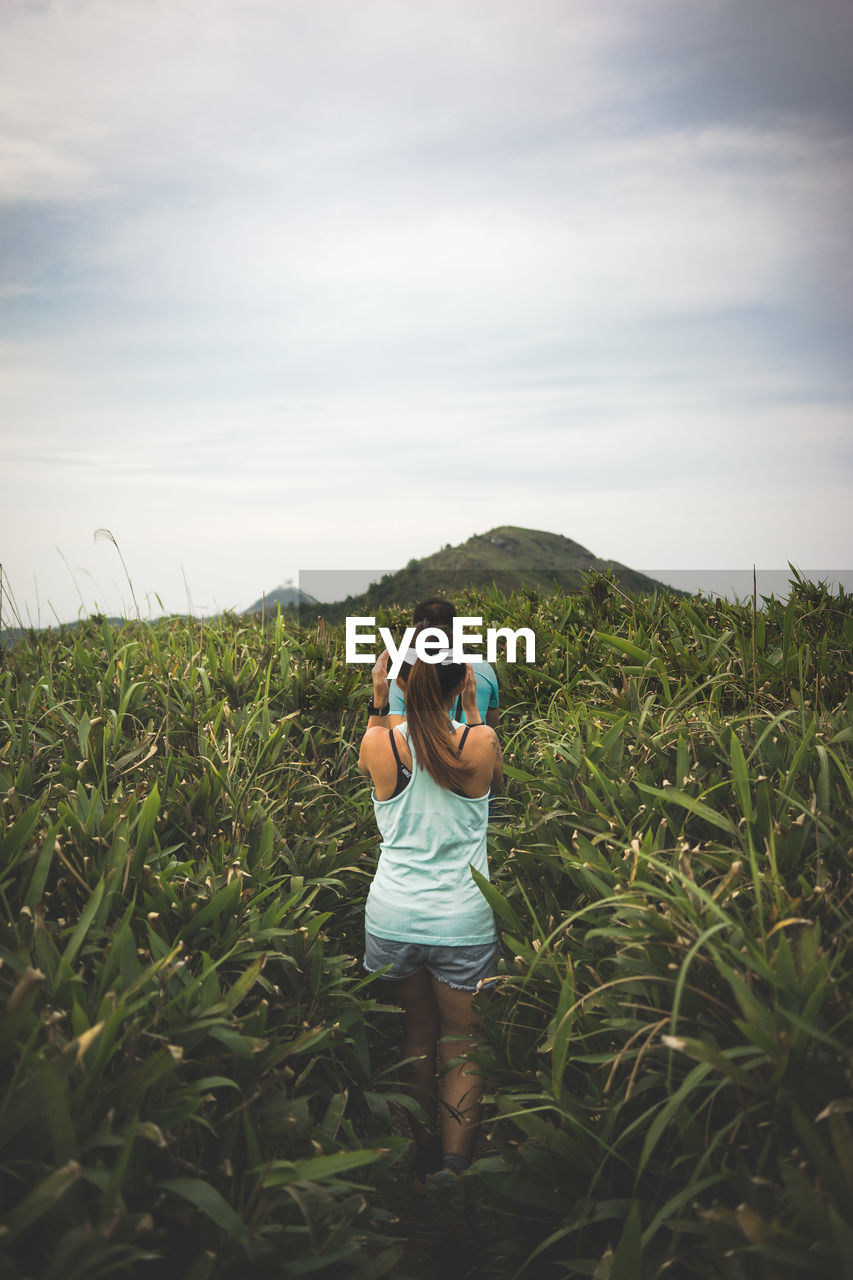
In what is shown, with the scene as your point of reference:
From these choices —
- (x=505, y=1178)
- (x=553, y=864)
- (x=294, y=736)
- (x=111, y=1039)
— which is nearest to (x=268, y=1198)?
(x=111, y=1039)

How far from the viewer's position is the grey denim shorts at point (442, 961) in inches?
96.5

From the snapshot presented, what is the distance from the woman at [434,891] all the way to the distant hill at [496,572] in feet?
9.13

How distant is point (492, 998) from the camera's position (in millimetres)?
2482

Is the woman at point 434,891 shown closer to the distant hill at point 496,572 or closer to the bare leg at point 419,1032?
the bare leg at point 419,1032

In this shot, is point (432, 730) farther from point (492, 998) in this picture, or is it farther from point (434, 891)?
point (492, 998)

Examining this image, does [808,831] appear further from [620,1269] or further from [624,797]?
[620,1269]

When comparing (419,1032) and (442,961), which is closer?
(442,961)

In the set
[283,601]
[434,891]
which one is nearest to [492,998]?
[434,891]

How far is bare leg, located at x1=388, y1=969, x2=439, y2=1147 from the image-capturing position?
2525 mm

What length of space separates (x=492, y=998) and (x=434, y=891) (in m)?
0.41

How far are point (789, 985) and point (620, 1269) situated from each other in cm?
62

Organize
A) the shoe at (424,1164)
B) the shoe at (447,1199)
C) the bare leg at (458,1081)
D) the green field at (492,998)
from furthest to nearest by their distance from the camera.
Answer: the shoe at (424,1164) < the bare leg at (458,1081) < the shoe at (447,1199) < the green field at (492,998)

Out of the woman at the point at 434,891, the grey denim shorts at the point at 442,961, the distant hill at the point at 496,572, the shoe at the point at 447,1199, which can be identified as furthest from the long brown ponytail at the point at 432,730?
the distant hill at the point at 496,572

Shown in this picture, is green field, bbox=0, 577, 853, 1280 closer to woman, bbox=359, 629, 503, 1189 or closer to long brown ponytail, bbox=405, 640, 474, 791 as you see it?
woman, bbox=359, 629, 503, 1189
